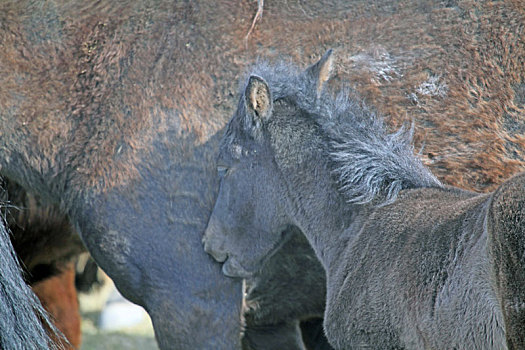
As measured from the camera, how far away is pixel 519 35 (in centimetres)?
316

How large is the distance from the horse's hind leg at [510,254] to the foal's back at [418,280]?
0.08m

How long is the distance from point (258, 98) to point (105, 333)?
13.9 feet

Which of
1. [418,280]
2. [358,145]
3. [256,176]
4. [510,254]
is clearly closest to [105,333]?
[256,176]

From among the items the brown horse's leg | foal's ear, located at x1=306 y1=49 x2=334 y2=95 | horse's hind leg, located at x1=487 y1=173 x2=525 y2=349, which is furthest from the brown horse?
horse's hind leg, located at x1=487 y1=173 x2=525 y2=349

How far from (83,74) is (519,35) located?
206 centimetres

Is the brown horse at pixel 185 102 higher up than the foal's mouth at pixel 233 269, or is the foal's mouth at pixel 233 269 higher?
the brown horse at pixel 185 102

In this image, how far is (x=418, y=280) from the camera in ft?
6.95

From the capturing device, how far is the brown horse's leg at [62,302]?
4453 mm

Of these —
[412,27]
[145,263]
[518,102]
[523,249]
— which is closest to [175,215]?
[145,263]

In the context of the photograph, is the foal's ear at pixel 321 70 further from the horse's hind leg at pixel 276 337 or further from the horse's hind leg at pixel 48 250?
the horse's hind leg at pixel 48 250

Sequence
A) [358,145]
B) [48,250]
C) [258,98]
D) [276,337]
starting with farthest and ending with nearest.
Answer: [48,250] → [276,337] → [258,98] → [358,145]

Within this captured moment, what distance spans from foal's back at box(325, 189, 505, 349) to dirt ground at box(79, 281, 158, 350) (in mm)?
3614

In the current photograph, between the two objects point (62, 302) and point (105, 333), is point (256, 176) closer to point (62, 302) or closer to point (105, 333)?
point (62, 302)

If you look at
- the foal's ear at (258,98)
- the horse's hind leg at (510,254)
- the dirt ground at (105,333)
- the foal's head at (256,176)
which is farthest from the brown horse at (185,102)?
the dirt ground at (105,333)
